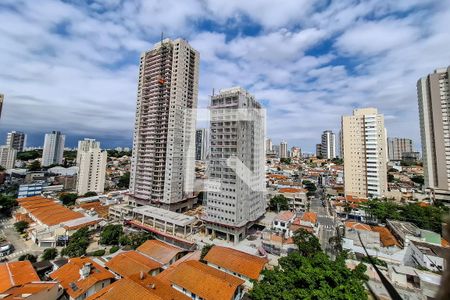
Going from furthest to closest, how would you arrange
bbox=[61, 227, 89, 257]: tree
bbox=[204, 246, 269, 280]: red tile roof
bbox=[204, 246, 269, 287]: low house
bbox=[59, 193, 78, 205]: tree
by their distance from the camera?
bbox=[59, 193, 78, 205]: tree < bbox=[61, 227, 89, 257]: tree < bbox=[204, 246, 269, 280]: red tile roof < bbox=[204, 246, 269, 287]: low house

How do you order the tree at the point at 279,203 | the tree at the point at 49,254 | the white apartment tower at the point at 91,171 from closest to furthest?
1. the tree at the point at 49,254
2. the tree at the point at 279,203
3. the white apartment tower at the point at 91,171

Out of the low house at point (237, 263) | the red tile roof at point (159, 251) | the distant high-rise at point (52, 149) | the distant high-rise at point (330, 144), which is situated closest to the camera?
the low house at point (237, 263)

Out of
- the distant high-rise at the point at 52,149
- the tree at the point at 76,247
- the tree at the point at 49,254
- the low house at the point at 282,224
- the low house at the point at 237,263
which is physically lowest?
the tree at the point at 49,254

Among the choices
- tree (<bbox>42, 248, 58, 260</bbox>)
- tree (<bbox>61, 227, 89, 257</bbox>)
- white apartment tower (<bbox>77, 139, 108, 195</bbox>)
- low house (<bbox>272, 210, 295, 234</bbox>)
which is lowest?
tree (<bbox>42, 248, 58, 260</bbox>)

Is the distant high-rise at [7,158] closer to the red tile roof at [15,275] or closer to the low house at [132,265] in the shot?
the red tile roof at [15,275]

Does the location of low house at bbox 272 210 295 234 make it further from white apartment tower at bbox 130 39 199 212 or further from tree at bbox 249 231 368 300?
white apartment tower at bbox 130 39 199 212

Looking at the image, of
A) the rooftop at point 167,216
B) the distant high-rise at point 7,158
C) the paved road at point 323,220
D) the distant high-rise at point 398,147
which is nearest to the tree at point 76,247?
the rooftop at point 167,216

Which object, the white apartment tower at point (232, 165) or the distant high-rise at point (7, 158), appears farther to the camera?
the distant high-rise at point (7, 158)

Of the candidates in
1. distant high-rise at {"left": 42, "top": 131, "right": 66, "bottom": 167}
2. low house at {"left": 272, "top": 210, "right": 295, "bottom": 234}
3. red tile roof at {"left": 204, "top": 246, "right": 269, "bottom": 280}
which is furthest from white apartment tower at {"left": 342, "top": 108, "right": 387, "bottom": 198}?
distant high-rise at {"left": 42, "top": 131, "right": 66, "bottom": 167}
